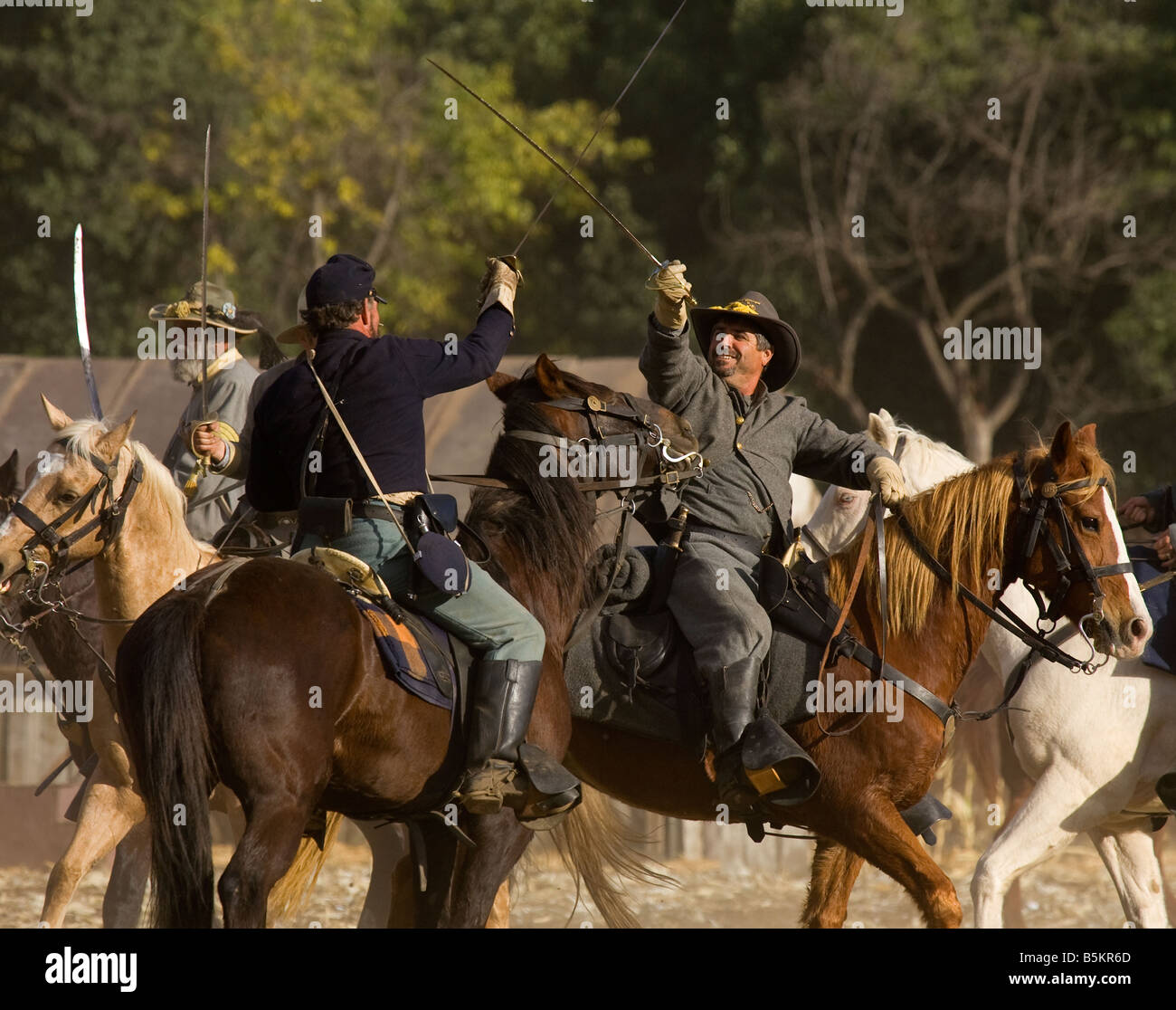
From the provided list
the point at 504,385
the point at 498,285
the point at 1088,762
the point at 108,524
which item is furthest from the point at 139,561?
the point at 1088,762

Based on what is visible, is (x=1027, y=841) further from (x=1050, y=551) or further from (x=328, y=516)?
(x=328, y=516)

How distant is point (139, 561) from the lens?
684 centimetres

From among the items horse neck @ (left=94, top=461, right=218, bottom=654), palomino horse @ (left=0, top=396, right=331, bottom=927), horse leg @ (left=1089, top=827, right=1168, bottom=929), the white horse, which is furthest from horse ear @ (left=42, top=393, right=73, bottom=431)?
horse leg @ (left=1089, top=827, right=1168, bottom=929)

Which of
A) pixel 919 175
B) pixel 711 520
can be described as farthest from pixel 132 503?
pixel 919 175

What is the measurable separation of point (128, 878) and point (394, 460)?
3.48 meters

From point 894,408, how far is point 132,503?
58.0ft

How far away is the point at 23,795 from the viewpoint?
12062mm

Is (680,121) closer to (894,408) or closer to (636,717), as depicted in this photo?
(894,408)

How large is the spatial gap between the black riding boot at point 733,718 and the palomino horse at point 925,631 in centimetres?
27

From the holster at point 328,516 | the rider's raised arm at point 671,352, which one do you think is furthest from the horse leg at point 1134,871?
the holster at point 328,516

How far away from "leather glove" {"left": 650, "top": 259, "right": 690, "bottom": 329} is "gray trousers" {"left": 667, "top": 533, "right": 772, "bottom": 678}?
32.8 inches

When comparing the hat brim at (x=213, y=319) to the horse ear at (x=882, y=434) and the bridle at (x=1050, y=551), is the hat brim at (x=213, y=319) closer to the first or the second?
the horse ear at (x=882, y=434)

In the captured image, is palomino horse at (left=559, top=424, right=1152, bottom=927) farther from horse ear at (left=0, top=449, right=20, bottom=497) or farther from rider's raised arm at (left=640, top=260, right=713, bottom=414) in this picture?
horse ear at (left=0, top=449, right=20, bottom=497)

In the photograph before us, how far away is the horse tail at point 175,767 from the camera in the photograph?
4504 mm
